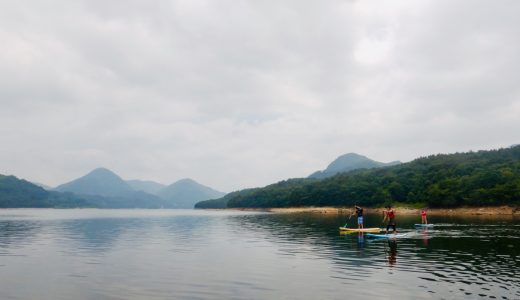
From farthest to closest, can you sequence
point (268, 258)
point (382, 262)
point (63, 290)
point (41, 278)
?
point (268, 258)
point (382, 262)
point (41, 278)
point (63, 290)

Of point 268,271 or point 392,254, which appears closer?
point 268,271

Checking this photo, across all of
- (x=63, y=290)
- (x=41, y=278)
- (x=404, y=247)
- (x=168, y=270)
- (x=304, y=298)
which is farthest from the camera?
(x=404, y=247)

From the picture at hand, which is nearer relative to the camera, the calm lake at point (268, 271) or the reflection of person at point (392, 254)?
the calm lake at point (268, 271)

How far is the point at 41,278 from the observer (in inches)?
1062

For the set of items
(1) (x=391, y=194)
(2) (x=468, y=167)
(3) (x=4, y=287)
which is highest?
(2) (x=468, y=167)

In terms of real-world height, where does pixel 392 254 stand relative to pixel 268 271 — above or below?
above

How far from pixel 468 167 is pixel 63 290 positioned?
198 meters

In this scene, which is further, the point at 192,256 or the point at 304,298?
the point at 192,256

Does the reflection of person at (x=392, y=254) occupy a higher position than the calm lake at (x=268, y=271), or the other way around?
the reflection of person at (x=392, y=254)

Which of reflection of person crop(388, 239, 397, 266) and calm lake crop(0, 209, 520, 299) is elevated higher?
reflection of person crop(388, 239, 397, 266)

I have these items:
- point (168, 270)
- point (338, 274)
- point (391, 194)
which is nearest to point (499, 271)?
point (338, 274)

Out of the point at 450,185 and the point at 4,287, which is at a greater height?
the point at 450,185

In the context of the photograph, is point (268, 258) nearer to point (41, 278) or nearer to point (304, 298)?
point (304, 298)

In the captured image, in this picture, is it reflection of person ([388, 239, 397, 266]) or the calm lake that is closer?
the calm lake
